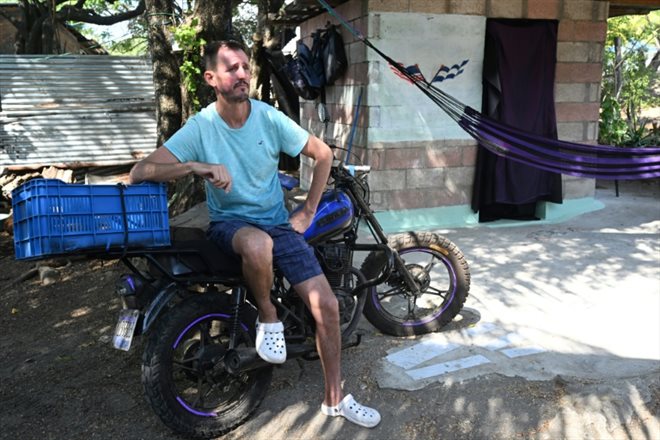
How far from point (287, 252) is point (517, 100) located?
416cm

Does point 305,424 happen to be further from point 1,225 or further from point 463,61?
point 1,225

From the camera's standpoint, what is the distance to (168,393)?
2312 millimetres

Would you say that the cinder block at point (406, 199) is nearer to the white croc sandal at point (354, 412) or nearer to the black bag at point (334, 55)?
the black bag at point (334, 55)

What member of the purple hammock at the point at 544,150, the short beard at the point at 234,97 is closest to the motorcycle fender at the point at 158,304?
the short beard at the point at 234,97

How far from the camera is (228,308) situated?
2467mm

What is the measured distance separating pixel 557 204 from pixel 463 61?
1889mm

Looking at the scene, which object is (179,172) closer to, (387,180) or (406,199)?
(387,180)

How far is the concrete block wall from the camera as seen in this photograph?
5.50 m

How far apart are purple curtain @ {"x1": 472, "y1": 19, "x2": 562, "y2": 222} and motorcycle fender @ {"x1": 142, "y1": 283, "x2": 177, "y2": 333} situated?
13.7 ft

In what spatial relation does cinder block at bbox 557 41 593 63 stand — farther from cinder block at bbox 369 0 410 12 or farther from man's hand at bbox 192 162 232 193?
man's hand at bbox 192 162 232 193

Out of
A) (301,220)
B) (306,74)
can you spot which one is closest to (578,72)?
(306,74)

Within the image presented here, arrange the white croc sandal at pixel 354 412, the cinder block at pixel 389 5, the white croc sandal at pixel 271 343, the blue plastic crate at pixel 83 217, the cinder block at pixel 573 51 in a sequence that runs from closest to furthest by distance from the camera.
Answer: the blue plastic crate at pixel 83 217
the white croc sandal at pixel 271 343
the white croc sandal at pixel 354 412
the cinder block at pixel 389 5
the cinder block at pixel 573 51

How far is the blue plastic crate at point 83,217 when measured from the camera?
79.2 inches

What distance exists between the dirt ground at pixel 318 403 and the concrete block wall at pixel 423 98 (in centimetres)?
257
